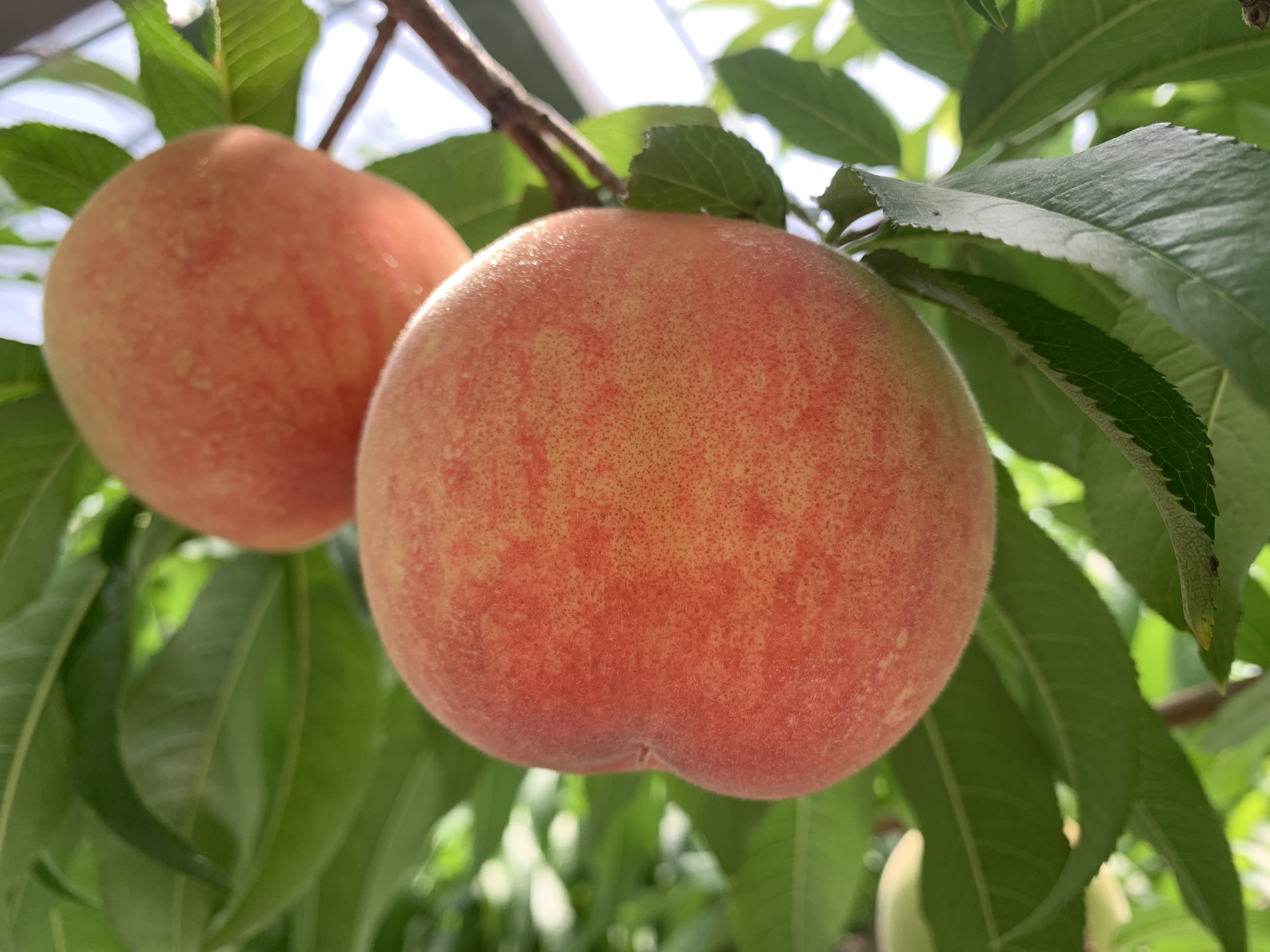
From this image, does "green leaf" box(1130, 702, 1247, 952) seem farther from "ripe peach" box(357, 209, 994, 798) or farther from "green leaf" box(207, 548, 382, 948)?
"green leaf" box(207, 548, 382, 948)

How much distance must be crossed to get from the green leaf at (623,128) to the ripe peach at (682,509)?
35 cm

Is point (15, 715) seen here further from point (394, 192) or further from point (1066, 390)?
point (1066, 390)

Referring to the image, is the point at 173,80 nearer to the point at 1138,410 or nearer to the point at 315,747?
the point at 315,747

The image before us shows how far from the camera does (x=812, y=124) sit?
0.80 metres

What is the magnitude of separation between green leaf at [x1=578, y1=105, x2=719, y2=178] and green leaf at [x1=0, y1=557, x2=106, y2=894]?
1.85ft

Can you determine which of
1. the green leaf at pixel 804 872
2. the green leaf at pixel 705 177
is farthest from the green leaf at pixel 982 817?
the green leaf at pixel 705 177

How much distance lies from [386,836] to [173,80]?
2.28ft

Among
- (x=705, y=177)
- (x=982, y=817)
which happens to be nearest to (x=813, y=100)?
(x=705, y=177)

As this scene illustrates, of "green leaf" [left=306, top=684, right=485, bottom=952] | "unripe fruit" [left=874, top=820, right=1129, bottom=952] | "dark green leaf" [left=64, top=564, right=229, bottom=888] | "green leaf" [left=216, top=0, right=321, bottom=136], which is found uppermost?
"green leaf" [left=216, top=0, right=321, bottom=136]

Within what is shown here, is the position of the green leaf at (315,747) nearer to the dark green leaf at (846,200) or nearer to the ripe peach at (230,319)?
the ripe peach at (230,319)

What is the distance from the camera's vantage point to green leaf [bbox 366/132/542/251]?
83 cm

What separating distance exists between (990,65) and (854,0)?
0.35ft

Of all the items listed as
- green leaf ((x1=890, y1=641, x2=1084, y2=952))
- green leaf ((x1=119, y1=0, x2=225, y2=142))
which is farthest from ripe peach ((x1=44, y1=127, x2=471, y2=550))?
green leaf ((x1=890, y1=641, x2=1084, y2=952))

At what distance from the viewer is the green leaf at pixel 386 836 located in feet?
3.03
